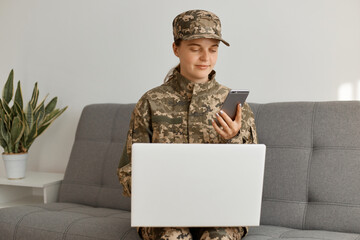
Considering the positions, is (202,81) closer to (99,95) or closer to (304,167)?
(304,167)

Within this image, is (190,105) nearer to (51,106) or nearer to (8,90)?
(51,106)

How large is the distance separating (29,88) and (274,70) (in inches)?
73.7

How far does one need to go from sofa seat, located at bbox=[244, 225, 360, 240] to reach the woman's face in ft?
2.31

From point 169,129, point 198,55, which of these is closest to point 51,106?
point 169,129

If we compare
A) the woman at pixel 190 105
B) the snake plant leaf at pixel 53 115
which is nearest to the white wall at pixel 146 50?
the snake plant leaf at pixel 53 115

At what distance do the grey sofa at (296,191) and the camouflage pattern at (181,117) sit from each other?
1.31 ft

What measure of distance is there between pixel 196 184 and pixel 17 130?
71.6 inches

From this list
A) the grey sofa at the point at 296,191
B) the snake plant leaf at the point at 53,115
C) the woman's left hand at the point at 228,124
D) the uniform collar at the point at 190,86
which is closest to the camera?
the woman's left hand at the point at 228,124

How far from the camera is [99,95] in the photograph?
10.5 ft

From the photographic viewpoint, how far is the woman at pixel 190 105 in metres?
1.79

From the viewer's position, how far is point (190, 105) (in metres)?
1.88

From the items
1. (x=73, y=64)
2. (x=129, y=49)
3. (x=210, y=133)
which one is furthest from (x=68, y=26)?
(x=210, y=133)

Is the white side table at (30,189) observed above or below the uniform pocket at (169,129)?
below

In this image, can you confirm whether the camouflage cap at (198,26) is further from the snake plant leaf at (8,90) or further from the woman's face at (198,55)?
the snake plant leaf at (8,90)
